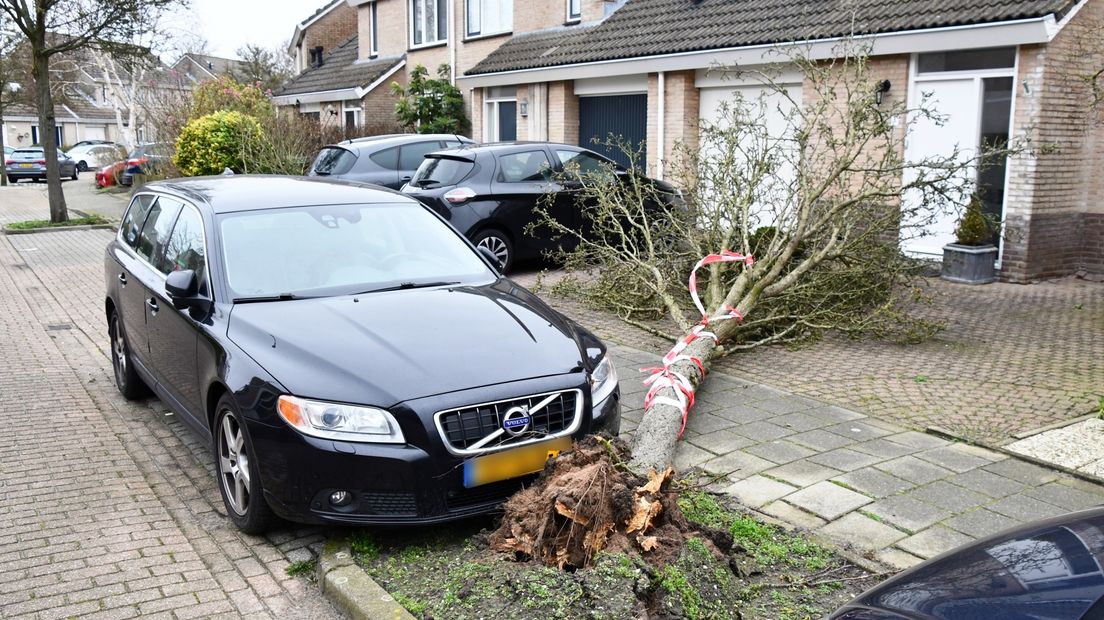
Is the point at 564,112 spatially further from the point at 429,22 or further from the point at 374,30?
the point at 374,30

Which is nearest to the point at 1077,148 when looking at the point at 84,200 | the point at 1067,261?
the point at 1067,261

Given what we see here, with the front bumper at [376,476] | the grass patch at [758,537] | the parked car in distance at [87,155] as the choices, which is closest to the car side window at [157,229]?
the front bumper at [376,476]

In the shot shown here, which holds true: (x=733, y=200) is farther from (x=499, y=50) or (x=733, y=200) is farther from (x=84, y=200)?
(x=84, y=200)

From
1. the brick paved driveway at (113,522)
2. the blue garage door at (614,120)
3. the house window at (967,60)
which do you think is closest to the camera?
the brick paved driveway at (113,522)

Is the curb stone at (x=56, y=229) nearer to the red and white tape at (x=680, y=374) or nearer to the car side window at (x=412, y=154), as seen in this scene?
the car side window at (x=412, y=154)

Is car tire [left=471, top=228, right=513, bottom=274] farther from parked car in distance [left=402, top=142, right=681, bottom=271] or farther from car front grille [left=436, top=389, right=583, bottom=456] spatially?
car front grille [left=436, top=389, right=583, bottom=456]

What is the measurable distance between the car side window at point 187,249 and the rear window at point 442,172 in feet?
20.0

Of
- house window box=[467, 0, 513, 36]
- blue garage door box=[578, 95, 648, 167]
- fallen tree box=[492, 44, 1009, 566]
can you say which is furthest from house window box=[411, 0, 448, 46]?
fallen tree box=[492, 44, 1009, 566]

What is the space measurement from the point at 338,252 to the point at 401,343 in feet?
4.11

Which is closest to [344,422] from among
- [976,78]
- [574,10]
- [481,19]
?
[976,78]

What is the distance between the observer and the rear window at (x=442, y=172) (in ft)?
39.8

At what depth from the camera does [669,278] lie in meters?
8.92

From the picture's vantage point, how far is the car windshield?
5379 millimetres

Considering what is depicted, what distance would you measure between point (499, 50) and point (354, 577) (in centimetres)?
1964
